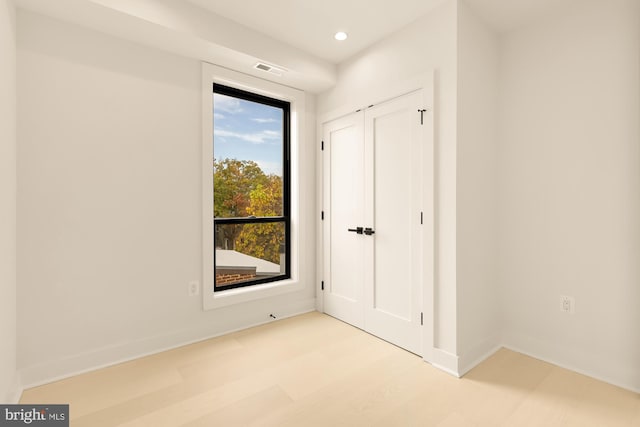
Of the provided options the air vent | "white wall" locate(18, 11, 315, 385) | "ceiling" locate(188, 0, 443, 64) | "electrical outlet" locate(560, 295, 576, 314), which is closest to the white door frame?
"ceiling" locate(188, 0, 443, 64)

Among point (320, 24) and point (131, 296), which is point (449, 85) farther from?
point (131, 296)

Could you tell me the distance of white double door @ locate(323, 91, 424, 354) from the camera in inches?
98.0

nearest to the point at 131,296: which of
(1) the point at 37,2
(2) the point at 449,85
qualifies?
(1) the point at 37,2

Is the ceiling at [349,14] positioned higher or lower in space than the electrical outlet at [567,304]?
higher

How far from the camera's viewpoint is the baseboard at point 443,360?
2156 millimetres

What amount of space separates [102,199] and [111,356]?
46.1 inches

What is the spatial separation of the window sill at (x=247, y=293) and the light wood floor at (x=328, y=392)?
41 cm

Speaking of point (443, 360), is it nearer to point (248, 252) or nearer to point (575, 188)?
point (575, 188)

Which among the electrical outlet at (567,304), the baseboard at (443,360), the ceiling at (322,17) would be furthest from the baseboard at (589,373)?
the ceiling at (322,17)

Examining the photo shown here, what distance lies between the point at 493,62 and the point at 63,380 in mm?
4010

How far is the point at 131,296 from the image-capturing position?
240cm

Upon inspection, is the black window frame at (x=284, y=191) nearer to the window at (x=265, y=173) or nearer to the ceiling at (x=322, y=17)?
the window at (x=265, y=173)

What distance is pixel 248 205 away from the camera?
3.18 meters

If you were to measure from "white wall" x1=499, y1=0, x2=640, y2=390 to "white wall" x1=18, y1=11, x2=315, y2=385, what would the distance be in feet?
8.82
